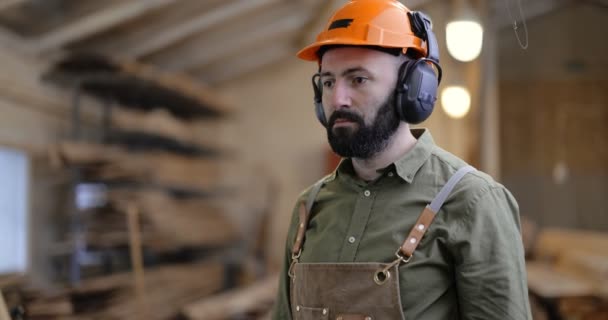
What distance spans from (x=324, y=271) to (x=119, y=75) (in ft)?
18.3

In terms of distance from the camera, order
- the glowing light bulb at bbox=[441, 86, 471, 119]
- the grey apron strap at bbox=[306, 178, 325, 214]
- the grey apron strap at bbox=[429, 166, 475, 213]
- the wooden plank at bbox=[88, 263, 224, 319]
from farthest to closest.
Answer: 1. the wooden plank at bbox=[88, 263, 224, 319]
2. the glowing light bulb at bbox=[441, 86, 471, 119]
3. the grey apron strap at bbox=[306, 178, 325, 214]
4. the grey apron strap at bbox=[429, 166, 475, 213]

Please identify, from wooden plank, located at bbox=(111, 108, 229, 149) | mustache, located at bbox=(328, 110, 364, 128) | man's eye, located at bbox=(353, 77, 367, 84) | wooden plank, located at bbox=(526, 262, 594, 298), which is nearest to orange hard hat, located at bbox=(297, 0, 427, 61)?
man's eye, located at bbox=(353, 77, 367, 84)

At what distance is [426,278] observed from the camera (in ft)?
6.66

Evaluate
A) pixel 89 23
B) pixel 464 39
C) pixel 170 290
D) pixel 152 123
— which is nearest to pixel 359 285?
pixel 464 39

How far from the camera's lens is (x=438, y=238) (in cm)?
203

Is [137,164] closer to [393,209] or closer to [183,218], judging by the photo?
[183,218]

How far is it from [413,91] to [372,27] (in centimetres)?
27

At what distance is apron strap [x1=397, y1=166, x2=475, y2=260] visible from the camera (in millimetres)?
2029

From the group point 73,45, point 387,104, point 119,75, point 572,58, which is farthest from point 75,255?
point 572,58

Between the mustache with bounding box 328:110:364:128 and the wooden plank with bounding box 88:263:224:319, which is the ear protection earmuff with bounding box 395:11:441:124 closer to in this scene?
the mustache with bounding box 328:110:364:128

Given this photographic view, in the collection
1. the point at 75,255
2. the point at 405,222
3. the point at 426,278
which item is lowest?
the point at 75,255

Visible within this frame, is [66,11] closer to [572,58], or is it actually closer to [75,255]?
[75,255]

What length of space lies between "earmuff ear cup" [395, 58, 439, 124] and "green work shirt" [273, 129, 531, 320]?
0.14 metres

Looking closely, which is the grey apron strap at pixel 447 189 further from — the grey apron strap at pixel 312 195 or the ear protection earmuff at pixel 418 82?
the grey apron strap at pixel 312 195
